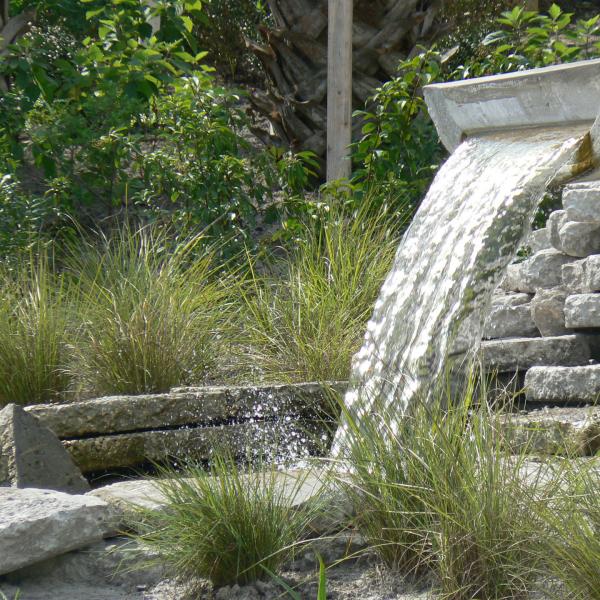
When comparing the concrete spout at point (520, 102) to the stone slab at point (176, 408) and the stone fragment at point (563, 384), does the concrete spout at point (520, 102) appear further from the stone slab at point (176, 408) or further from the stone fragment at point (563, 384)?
the stone slab at point (176, 408)

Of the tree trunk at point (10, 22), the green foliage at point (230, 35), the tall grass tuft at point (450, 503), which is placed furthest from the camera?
the green foliage at point (230, 35)

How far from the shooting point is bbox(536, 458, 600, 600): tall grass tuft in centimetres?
227

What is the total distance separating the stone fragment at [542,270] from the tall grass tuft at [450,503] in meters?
1.74

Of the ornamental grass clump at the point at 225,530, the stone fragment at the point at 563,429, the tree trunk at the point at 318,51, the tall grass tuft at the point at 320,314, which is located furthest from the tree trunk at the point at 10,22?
the ornamental grass clump at the point at 225,530

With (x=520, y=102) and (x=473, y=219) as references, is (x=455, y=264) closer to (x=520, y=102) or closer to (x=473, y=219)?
(x=473, y=219)

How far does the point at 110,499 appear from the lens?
321 cm

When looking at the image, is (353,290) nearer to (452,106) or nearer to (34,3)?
(452,106)

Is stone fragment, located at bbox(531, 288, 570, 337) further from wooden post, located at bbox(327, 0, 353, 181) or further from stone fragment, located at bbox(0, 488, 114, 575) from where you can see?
wooden post, located at bbox(327, 0, 353, 181)

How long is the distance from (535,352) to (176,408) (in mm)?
1485

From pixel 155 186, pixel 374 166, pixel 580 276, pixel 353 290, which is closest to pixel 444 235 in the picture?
pixel 580 276

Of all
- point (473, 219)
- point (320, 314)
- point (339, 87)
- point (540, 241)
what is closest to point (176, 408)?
point (320, 314)

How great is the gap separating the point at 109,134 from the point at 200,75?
0.82 metres

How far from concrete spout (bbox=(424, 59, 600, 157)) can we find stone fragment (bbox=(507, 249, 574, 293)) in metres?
0.59

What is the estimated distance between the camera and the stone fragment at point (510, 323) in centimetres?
447
